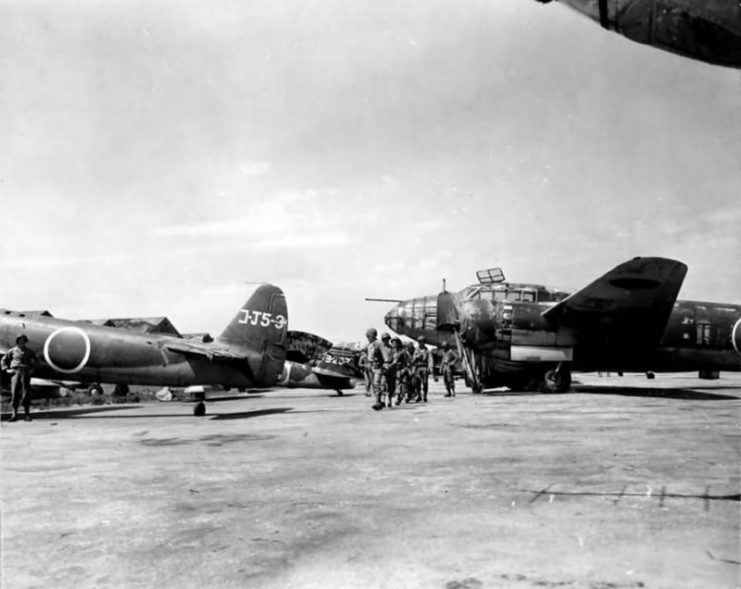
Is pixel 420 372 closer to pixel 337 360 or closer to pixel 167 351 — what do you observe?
pixel 337 360

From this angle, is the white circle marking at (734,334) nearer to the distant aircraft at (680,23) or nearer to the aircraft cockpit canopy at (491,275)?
the aircraft cockpit canopy at (491,275)

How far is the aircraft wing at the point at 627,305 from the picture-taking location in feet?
49.3

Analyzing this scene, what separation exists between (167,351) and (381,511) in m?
9.74

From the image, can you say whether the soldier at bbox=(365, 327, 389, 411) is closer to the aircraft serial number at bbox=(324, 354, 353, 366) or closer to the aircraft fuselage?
the aircraft fuselage

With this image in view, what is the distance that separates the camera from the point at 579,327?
55.9ft

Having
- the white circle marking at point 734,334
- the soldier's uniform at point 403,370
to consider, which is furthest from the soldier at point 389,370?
the white circle marking at point 734,334

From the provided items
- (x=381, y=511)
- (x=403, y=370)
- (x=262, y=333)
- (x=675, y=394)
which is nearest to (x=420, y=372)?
(x=403, y=370)

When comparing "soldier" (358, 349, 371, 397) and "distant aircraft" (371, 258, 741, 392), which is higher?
"distant aircraft" (371, 258, 741, 392)

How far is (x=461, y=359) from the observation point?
18.9 meters

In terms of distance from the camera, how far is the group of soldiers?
13.9 m

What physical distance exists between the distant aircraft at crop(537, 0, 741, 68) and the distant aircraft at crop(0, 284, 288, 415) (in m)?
11.0

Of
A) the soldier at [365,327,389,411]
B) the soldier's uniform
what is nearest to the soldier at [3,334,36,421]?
the soldier at [365,327,389,411]

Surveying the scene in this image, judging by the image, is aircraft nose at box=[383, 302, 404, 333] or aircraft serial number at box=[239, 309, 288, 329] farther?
aircraft nose at box=[383, 302, 404, 333]

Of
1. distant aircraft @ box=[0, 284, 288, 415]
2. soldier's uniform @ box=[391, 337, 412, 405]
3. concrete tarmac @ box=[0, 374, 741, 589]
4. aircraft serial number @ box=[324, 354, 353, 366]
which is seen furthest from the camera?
aircraft serial number @ box=[324, 354, 353, 366]
